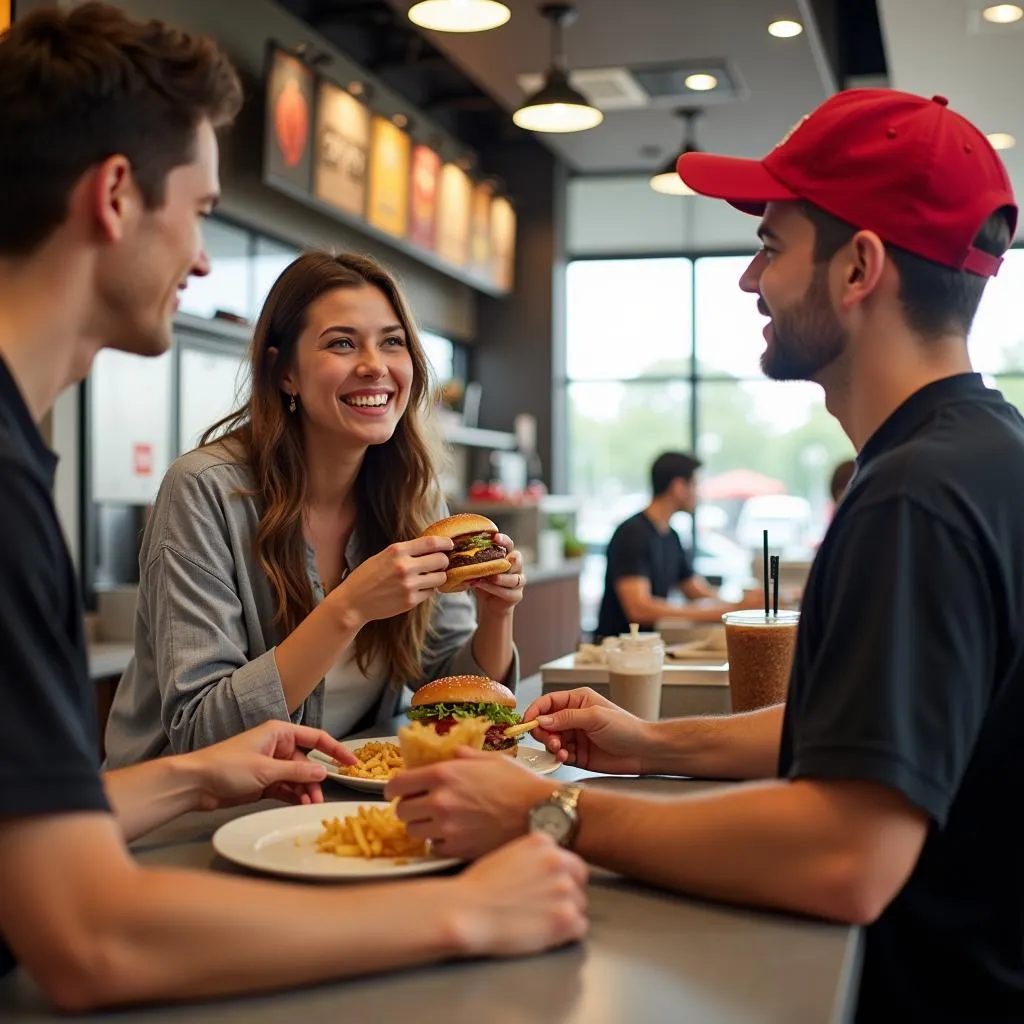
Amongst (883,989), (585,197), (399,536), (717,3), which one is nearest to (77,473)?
(399,536)

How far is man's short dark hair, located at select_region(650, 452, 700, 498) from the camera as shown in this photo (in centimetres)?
639

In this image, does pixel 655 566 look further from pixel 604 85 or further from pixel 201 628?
pixel 201 628

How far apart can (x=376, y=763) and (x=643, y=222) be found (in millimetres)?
8830

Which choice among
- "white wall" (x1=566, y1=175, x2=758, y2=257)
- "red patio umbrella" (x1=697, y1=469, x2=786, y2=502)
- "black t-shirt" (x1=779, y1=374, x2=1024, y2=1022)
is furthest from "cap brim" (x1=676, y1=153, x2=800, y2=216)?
"red patio umbrella" (x1=697, y1=469, x2=786, y2=502)

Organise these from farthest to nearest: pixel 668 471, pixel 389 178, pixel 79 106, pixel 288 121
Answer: pixel 389 178 → pixel 668 471 → pixel 288 121 → pixel 79 106

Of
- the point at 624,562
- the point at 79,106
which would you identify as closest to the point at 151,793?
the point at 79,106

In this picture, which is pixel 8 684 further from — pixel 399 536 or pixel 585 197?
pixel 585 197

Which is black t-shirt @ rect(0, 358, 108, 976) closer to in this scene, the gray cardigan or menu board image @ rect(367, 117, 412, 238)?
the gray cardigan

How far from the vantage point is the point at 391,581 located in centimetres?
203

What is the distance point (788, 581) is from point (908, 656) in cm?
411

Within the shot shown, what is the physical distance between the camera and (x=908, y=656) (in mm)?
1152

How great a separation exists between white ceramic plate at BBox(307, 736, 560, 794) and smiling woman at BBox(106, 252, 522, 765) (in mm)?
147

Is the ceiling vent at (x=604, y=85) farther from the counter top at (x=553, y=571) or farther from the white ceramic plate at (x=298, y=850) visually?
the white ceramic plate at (x=298, y=850)

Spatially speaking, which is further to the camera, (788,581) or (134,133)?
(788,581)
